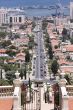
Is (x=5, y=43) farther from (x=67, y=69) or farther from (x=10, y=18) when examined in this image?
(x=10, y=18)

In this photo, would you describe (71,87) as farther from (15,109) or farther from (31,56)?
(31,56)

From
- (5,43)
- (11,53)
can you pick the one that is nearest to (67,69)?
(11,53)

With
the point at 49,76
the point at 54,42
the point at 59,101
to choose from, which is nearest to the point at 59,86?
the point at 59,101

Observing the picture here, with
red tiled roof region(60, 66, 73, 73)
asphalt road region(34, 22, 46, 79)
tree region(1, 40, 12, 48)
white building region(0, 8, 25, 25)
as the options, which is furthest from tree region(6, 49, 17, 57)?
white building region(0, 8, 25, 25)

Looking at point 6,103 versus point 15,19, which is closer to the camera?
point 6,103

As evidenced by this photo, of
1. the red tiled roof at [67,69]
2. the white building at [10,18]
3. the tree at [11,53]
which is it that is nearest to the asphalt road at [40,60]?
the red tiled roof at [67,69]

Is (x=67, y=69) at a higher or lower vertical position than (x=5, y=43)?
lower

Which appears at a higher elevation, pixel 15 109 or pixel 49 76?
pixel 15 109

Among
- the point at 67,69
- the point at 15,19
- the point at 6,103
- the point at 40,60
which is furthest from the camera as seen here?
the point at 15,19

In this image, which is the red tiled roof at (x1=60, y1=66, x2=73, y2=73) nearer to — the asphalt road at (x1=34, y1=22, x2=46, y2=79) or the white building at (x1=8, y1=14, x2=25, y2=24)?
the asphalt road at (x1=34, y1=22, x2=46, y2=79)
